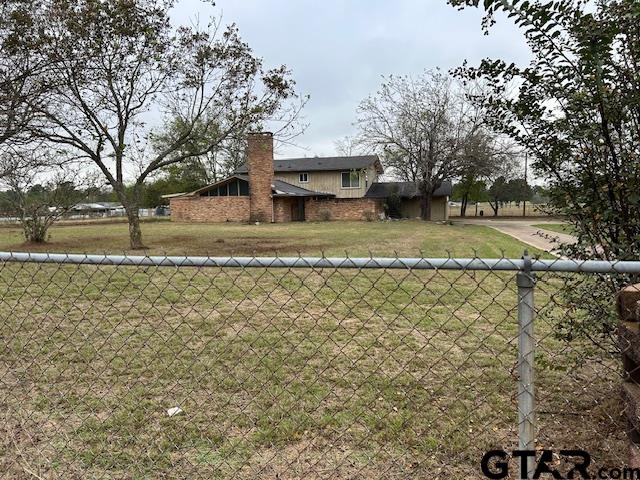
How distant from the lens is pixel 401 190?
1342 inches

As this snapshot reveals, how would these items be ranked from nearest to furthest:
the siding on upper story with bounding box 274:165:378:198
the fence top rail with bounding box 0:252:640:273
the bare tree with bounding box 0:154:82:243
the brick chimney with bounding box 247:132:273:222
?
the fence top rail with bounding box 0:252:640:273 < the bare tree with bounding box 0:154:82:243 < the brick chimney with bounding box 247:132:273:222 < the siding on upper story with bounding box 274:165:378:198

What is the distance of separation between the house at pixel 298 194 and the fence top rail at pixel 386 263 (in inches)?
977

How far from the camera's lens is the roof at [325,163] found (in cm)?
3303

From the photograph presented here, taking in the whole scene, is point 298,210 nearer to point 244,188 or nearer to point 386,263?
point 244,188

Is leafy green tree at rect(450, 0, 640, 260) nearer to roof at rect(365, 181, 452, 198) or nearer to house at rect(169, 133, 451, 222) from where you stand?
house at rect(169, 133, 451, 222)

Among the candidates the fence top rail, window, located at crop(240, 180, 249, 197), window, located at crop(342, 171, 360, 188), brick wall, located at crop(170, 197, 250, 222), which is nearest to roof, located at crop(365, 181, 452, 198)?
window, located at crop(342, 171, 360, 188)

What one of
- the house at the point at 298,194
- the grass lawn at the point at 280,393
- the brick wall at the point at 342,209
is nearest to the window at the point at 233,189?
the house at the point at 298,194

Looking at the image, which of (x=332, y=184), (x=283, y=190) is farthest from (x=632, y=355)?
(x=332, y=184)

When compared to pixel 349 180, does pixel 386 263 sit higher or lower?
lower

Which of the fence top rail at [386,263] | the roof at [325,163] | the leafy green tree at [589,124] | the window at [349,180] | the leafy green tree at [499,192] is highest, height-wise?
the roof at [325,163]

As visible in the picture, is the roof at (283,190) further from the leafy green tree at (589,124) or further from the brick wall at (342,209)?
the leafy green tree at (589,124)

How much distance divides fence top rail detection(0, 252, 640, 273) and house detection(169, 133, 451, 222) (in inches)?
977

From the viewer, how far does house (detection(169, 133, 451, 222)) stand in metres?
29.0

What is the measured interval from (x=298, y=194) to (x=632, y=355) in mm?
28469
